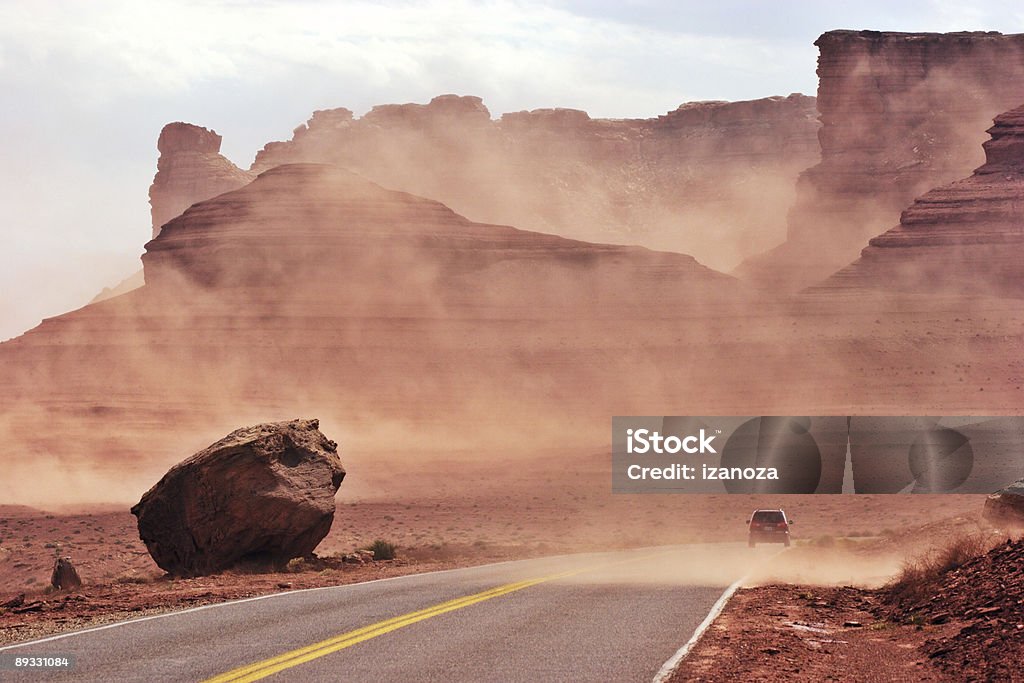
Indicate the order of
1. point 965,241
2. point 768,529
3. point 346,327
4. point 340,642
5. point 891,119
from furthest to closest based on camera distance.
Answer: point 891,119 < point 965,241 < point 346,327 < point 768,529 < point 340,642

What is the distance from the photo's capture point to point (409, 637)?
12094 mm

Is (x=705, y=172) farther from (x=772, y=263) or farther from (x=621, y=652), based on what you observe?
(x=621, y=652)

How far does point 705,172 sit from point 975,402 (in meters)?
83.7

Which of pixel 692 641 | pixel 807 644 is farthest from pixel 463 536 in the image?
pixel 692 641

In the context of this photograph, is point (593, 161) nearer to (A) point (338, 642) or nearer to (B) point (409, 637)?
(B) point (409, 637)

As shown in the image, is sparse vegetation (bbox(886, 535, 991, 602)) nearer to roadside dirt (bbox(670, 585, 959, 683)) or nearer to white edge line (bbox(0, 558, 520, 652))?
roadside dirt (bbox(670, 585, 959, 683))

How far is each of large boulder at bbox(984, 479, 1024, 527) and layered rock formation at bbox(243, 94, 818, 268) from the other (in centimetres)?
11395

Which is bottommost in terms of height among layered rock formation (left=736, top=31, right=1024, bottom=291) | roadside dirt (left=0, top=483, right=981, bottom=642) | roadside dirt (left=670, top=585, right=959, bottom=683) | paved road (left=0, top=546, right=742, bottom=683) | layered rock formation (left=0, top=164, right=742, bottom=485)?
roadside dirt (left=0, top=483, right=981, bottom=642)

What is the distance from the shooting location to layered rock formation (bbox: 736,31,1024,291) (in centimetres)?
9556

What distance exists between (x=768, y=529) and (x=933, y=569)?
48.5 ft

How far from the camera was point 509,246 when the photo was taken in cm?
8156

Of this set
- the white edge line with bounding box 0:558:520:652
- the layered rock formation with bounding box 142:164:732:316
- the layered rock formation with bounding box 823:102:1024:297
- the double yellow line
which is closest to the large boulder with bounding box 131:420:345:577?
the white edge line with bounding box 0:558:520:652

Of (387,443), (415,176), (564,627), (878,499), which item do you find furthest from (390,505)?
(415,176)

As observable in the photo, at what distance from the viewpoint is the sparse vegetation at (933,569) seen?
15211 mm
